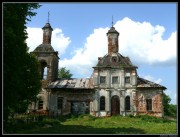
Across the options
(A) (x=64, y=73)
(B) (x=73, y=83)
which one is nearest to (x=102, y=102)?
(B) (x=73, y=83)

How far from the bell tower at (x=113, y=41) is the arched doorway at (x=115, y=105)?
587cm

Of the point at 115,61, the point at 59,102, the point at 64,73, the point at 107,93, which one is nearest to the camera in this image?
the point at 107,93

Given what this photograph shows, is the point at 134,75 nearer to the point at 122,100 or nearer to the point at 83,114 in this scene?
the point at 122,100

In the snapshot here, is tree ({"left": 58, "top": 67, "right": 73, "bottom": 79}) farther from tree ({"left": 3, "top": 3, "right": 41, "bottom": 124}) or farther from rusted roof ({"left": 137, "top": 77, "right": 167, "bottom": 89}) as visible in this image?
tree ({"left": 3, "top": 3, "right": 41, "bottom": 124})

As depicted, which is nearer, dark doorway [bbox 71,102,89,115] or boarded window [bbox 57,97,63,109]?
dark doorway [bbox 71,102,89,115]

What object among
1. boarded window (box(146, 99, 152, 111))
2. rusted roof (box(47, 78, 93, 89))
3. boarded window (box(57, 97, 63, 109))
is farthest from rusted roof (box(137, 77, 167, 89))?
boarded window (box(57, 97, 63, 109))

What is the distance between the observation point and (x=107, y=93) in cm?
3566

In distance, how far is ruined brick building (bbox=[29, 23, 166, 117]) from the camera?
34.9 m

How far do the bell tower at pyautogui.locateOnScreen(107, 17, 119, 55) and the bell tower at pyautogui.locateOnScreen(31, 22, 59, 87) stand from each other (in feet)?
22.7

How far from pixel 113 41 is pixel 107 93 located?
695cm

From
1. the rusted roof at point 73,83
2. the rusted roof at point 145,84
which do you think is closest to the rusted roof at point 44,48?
the rusted roof at point 73,83

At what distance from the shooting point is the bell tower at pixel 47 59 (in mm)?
37531

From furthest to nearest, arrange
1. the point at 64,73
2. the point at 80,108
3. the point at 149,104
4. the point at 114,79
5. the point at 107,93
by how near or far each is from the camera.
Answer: the point at 64,73 → the point at 114,79 → the point at 80,108 → the point at 107,93 → the point at 149,104

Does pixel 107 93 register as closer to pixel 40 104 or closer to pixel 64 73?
pixel 40 104
